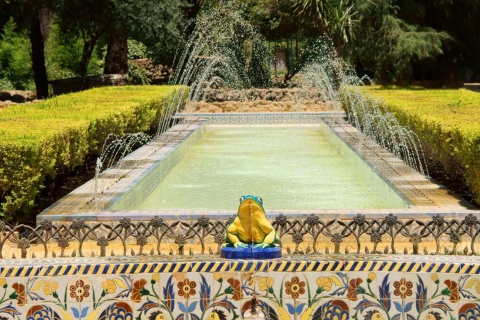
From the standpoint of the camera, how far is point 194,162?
13.5 metres

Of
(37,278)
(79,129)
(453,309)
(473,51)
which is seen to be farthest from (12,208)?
(473,51)

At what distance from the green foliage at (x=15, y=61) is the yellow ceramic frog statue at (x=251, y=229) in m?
24.7

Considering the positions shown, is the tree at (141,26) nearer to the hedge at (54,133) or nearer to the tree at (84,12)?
the tree at (84,12)

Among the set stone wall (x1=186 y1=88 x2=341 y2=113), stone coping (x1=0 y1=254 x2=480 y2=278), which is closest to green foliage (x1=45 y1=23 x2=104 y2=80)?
stone wall (x1=186 y1=88 x2=341 y2=113)

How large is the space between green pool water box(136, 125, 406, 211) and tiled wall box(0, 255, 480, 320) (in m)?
3.43

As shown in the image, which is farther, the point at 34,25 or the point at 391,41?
the point at 34,25

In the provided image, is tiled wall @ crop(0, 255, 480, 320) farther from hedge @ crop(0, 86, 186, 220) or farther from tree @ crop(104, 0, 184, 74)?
tree @ crop(104, 0, 184, 74)

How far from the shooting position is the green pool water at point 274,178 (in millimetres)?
9680

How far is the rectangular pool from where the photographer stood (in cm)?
963

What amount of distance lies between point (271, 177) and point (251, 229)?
21.7 ft

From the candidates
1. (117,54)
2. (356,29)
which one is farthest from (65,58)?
(356,29)

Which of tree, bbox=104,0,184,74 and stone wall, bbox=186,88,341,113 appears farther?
stone wall, bbox=186,88,341,113

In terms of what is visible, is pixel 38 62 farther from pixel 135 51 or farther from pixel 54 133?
pixel 54 133

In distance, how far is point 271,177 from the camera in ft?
38.3
